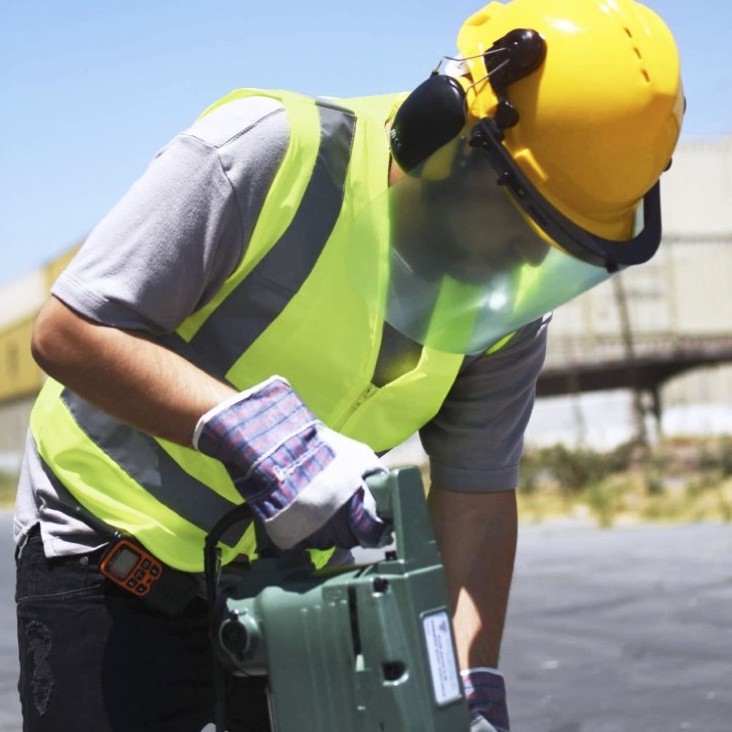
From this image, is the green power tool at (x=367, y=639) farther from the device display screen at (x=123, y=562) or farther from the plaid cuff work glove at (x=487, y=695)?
the plaid cuff work glove at (x=487, y=695)

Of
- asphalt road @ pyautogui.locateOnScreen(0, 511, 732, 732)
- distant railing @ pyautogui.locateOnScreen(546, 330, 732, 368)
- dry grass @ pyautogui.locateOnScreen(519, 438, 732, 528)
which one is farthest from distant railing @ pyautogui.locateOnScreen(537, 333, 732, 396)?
asphalt road @ pyautogui.locateOnScreen(0, 511, 732, 732)

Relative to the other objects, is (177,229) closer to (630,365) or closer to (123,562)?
(123,562)

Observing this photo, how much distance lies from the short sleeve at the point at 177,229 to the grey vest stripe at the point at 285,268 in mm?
85

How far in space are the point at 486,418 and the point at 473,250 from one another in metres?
0.41

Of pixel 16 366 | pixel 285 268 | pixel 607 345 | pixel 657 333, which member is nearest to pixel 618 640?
pixel 285 268

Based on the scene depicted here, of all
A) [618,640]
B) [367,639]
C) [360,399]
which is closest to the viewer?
[367,639]

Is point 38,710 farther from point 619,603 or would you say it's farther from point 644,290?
point 644,290

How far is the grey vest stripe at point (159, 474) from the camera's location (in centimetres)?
193

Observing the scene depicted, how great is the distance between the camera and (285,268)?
183 cm

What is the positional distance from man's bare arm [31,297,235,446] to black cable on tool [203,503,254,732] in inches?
5.3

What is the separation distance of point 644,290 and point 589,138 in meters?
29.0

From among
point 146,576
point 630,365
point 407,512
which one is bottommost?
point 630,365

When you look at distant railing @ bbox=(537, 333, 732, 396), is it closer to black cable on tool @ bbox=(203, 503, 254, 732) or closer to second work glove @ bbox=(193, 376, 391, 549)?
black cable on tool @ bbox=(203, 503, 254, 732)

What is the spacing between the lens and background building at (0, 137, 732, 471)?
22.8 m
